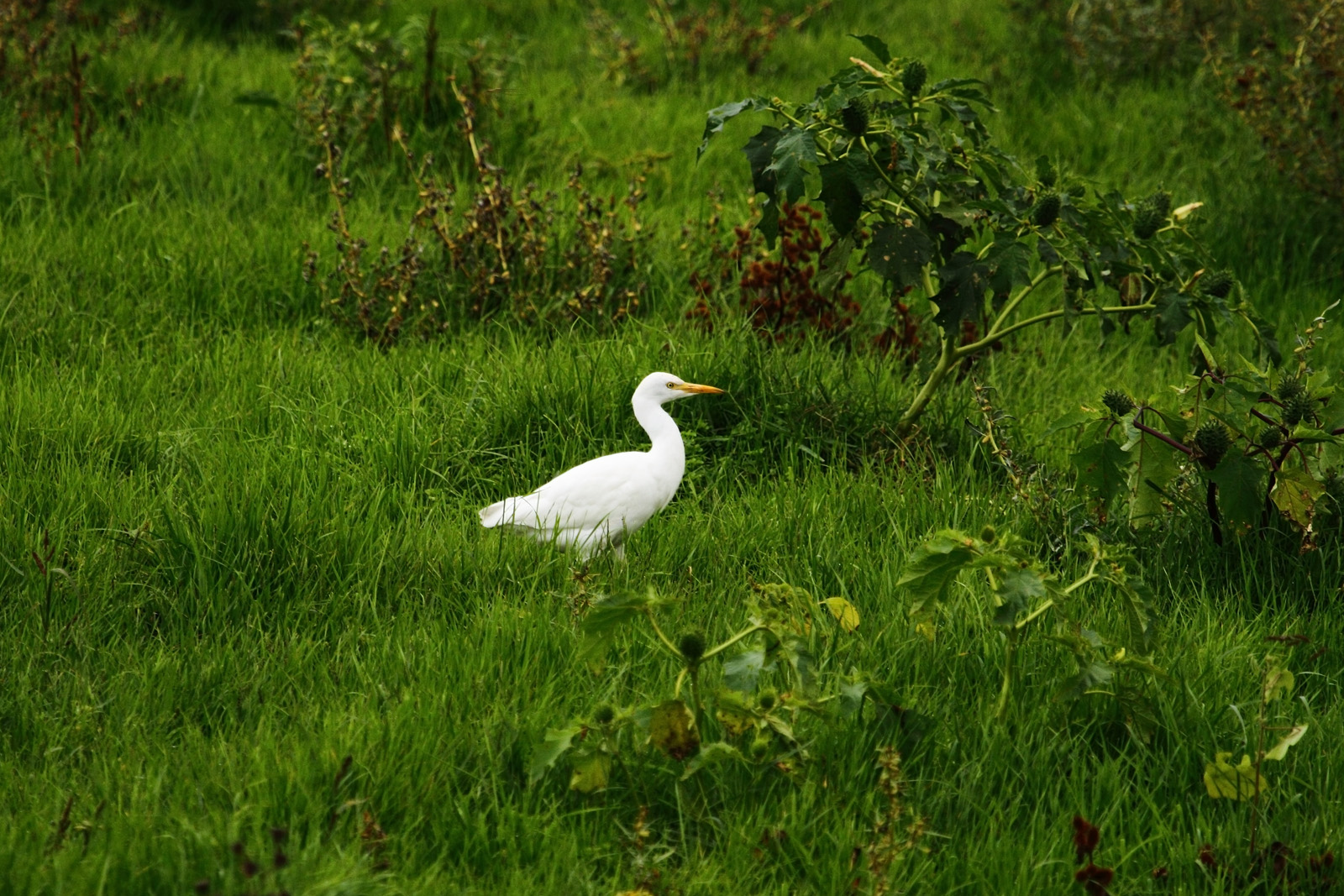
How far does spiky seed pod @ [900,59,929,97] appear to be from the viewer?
3434 millimetres

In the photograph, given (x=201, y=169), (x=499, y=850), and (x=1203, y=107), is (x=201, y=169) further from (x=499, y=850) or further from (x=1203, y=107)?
(x=1203, y=107)

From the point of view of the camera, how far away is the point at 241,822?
239 cm

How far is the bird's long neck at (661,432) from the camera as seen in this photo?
3754mm

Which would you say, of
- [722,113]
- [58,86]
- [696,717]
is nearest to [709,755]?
[696,717]

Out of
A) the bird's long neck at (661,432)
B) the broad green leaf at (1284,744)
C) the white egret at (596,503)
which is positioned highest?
the broad green leaf at (1284,744)

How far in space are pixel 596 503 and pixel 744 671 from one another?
117 centimetres

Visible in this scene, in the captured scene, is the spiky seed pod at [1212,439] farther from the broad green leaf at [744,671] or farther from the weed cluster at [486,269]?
the weed cluster at [486,269]

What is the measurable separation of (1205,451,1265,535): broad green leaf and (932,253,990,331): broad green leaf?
30.2 inches

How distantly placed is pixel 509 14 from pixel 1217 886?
7.02 meters

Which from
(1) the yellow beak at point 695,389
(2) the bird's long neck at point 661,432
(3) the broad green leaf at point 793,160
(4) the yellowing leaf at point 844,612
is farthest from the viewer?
(1) the yellow beak at point 695,389

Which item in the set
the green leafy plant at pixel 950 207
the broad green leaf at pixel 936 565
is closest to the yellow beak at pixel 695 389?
the green leafy plant at pixel 950 207

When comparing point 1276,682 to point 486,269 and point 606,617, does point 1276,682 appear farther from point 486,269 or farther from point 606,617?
point 486,269

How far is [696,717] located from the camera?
2.53 metres

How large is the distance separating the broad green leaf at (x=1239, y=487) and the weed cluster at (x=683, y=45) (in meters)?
4.69
